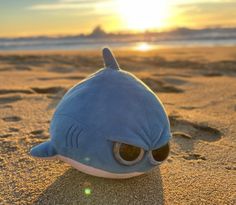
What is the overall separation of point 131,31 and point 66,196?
2371 centimetres

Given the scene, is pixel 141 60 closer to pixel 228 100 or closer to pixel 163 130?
pixel 228 100

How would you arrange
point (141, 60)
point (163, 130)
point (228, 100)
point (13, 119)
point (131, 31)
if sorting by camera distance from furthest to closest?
point (131, 31) → point (141, 60) → point (228, 100) → point (13, 119) → point (163, 130)

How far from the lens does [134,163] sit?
1.75 meters

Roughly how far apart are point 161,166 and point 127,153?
20.5 inches

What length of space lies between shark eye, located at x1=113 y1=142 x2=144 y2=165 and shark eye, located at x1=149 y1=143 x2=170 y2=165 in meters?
0.07

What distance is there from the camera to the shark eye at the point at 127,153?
1.70m

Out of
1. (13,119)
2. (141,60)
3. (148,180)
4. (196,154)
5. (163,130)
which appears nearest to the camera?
(163,130)

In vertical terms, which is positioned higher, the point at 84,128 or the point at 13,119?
the point at 84,128

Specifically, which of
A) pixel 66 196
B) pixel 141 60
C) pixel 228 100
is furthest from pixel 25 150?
pixel 141 60

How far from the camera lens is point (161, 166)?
86.6 inches

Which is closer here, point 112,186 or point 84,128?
point 84,128

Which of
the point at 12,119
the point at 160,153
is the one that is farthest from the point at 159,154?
the point at 12,119

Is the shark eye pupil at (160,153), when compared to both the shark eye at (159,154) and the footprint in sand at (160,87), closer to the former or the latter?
the shark eye at (159,154)

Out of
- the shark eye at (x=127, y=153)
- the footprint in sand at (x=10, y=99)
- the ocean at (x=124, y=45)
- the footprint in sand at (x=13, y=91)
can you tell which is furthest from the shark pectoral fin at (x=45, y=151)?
the ocean at (x=124, y=45)
